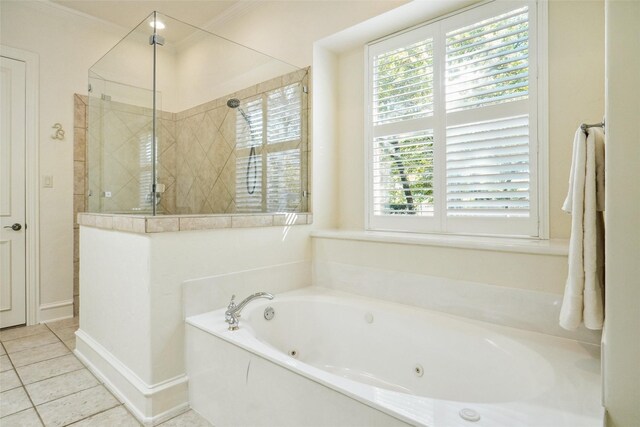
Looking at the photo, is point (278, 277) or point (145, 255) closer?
point (145, 255)

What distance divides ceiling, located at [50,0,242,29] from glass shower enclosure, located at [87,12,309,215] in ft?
2.34

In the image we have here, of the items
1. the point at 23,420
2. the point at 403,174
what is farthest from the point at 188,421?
the point at 403,174

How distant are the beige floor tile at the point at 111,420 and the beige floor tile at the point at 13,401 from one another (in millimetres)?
394

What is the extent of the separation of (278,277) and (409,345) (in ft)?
3.08

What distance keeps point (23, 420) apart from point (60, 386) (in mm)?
318

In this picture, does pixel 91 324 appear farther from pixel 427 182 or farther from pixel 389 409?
pixel 427 182

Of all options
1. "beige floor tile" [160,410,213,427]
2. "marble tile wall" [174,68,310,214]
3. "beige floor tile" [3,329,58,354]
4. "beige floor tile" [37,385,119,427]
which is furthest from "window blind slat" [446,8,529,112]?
"beige floor tile" [3,329,58,354]

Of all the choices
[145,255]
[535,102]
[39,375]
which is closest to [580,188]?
[535,102]

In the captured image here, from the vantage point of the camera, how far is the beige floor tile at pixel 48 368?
6.82 feet

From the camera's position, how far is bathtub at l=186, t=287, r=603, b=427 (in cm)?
104

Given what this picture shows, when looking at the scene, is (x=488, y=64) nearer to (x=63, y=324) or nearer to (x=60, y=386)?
(x=60, y=386)

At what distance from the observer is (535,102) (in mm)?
1920

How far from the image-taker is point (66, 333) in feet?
9.26

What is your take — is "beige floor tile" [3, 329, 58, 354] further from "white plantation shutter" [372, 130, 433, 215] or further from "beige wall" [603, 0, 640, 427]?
"beige wall" [603, 0, 640, 427]
